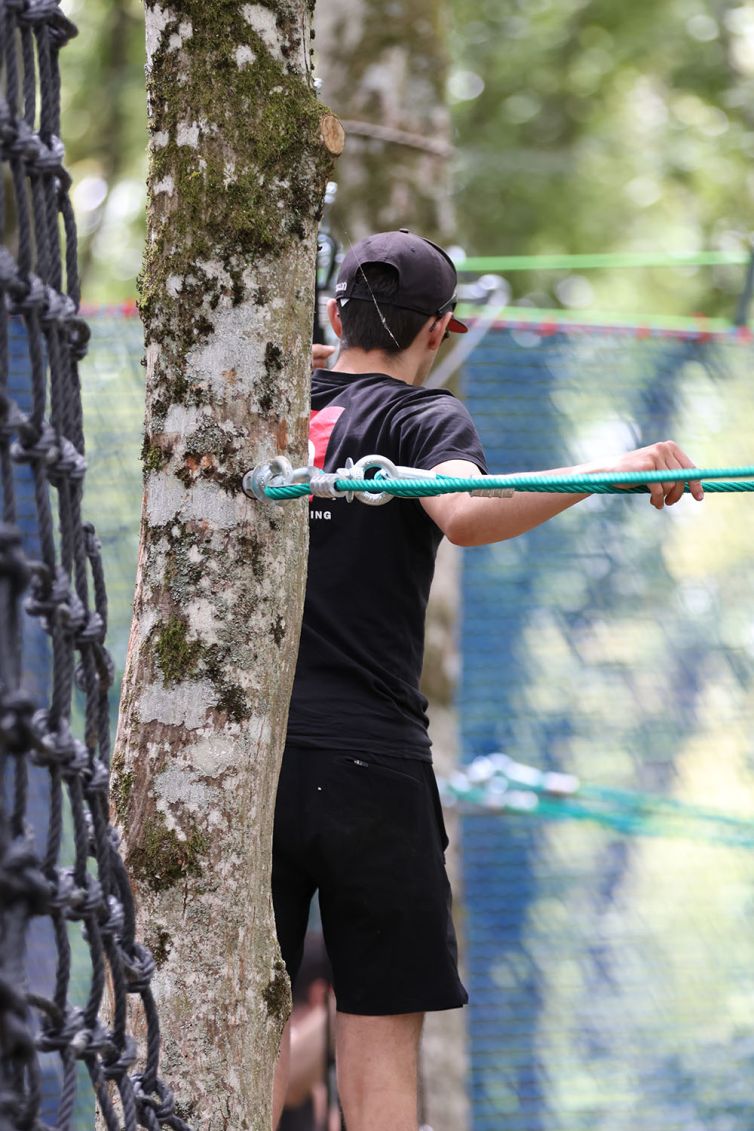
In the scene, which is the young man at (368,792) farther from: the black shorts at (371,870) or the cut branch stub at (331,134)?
the cut branch stub at (331,134)

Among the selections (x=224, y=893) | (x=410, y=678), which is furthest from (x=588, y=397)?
(x=224, y=893)

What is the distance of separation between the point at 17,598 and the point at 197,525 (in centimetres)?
69

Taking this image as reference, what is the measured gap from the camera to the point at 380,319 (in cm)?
227

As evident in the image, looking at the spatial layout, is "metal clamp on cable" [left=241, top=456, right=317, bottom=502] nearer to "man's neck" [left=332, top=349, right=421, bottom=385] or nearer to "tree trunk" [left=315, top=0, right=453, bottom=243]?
"man's neck" [left=332, top=349, right=421, bottom=385]

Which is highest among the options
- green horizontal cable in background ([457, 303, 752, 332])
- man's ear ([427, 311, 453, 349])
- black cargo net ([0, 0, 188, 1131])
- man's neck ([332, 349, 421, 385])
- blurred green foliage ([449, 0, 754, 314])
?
blurred green foliage ([449, 0, 754, 314])

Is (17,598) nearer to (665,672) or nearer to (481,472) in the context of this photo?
(481,472)

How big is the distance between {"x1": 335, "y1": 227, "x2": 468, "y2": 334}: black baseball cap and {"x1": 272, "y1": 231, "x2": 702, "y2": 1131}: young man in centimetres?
16

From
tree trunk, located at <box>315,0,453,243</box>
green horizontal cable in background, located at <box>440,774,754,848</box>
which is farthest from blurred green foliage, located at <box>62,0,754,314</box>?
green horizontal cable in background, located at <box>440,774,754,848</box>

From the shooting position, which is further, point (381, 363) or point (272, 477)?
point (381, 363)

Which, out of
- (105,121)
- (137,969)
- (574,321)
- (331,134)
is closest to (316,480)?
(331,134)

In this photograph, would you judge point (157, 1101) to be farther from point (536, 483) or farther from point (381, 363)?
point (381, 363)

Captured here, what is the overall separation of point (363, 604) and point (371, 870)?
1.39ft

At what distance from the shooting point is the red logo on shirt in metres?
2.19

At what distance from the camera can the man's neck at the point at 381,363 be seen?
2.30m
